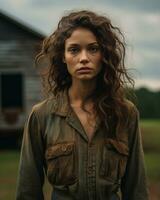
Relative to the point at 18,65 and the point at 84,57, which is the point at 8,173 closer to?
the point at 18,65

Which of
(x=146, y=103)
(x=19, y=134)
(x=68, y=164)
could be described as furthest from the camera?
(x=146, y=103)

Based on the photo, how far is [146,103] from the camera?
163 feet

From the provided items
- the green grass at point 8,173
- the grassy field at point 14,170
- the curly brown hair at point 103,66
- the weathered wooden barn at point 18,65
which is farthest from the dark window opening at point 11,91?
the curly brown hair at point 103,66

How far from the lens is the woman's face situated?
153 inches

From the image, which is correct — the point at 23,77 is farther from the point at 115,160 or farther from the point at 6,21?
the point at 115,160

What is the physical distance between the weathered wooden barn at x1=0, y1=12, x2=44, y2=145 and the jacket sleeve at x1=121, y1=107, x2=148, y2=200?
20.2 metres

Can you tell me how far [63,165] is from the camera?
3889 millimetres

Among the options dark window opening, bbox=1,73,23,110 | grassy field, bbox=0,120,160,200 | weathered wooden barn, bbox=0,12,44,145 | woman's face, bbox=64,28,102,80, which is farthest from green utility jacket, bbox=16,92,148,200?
dark window opening, bbox=1,73,23,110

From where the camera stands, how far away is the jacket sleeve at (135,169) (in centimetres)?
406

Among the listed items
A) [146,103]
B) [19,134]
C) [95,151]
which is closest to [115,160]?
[95,151]

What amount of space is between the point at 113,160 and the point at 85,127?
23 centimetres

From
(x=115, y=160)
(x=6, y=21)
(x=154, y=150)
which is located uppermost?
(x=6, y=21)

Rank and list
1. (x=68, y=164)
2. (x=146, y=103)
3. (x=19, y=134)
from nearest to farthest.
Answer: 1. (x=68, y=164)
2. (x=19, y=134)
3. (x=146, y=103)

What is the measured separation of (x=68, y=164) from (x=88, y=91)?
0.41 m
